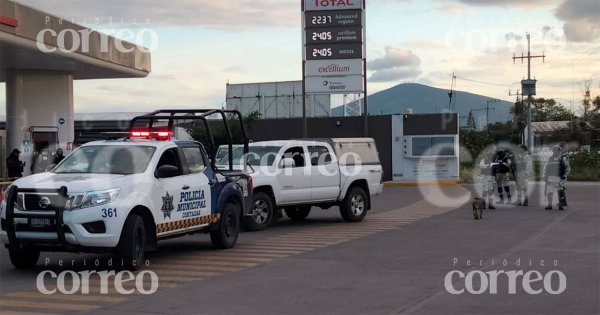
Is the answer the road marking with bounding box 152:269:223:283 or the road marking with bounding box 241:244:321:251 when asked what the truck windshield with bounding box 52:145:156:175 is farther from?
the road marking with bounding box 241:244:321:251

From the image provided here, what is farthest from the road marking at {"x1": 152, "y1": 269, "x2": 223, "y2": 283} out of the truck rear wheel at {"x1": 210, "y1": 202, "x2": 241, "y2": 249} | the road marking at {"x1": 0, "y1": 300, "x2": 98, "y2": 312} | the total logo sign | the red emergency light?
the total logo sign

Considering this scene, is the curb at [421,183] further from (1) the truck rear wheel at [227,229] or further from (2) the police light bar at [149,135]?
(2) the police light bar at [149,135]

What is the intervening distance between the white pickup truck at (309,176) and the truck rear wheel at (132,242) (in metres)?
6.02

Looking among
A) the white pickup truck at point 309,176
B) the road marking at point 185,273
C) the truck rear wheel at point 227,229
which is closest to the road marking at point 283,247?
the truck rear wheel at point 227,229

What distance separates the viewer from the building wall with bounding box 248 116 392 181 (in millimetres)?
41750

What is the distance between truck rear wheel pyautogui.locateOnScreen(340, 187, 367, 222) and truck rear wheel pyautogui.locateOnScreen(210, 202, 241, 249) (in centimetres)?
583

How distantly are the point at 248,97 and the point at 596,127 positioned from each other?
32763mm

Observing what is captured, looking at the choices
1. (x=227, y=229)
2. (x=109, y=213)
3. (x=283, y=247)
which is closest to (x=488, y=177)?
(x=283, y=247)

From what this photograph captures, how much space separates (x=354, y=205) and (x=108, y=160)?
9133mm

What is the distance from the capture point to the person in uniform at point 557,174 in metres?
23.3

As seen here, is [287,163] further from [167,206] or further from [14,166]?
[14,166]

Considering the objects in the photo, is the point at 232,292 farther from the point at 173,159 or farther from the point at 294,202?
the point at 294,202

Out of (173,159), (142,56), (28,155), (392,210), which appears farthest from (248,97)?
(173,159)

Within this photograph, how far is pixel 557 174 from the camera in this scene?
23.4 m
